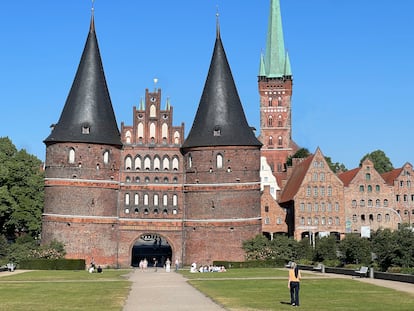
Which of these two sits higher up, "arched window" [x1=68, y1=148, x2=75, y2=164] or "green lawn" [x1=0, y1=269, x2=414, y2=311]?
"arched window" [x1=68, y1=148, x2=75, y2=164]

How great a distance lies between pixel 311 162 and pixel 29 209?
32324mm

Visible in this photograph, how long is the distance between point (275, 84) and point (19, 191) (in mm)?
67285

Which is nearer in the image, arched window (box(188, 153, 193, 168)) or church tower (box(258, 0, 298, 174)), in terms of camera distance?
arched window (box(188, 153, 193, 168))

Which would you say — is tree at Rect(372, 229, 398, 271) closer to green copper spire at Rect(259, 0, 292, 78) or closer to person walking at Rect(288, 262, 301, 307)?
person walking at Rect(288, 262, 301, 307)

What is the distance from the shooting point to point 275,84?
12500cm

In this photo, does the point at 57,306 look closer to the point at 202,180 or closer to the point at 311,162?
the point at 202,180

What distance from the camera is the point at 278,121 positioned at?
12425 centimetres

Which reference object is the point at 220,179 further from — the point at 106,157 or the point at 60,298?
the point at 60,298

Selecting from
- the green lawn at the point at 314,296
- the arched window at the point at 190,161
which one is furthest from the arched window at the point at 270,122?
the green lawn at the point at 314,296

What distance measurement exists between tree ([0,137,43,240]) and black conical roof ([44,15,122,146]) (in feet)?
25.0

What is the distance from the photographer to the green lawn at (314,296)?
23.1 m

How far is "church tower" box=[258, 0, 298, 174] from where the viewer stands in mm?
124062

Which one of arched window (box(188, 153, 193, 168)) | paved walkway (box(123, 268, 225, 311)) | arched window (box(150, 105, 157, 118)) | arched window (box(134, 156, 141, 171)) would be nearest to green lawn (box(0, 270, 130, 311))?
paved walkway (box(123, 268, 225, 311))

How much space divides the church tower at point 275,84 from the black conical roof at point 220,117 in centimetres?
5862
